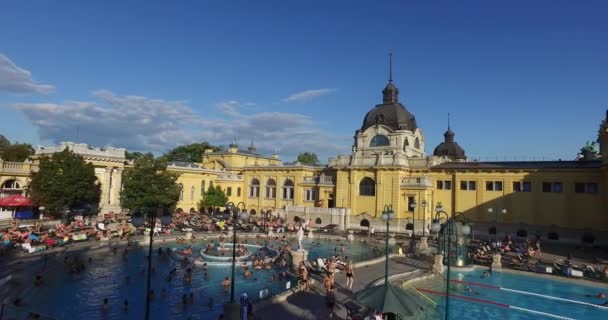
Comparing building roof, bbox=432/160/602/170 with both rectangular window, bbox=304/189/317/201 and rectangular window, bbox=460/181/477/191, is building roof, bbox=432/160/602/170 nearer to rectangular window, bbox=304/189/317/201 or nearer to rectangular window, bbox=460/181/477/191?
rectangular window, bbox=460/181/477/191

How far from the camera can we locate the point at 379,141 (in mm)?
52500

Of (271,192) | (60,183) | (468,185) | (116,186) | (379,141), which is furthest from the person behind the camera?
(271,192)

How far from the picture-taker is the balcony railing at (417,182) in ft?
153

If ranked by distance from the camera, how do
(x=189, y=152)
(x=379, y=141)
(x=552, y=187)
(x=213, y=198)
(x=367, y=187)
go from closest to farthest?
(x=552, y=187) → (x=367, y=187) → (x=379, y=141) → (x=213, y=198) → (x=189, y=152)

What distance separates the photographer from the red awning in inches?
1533

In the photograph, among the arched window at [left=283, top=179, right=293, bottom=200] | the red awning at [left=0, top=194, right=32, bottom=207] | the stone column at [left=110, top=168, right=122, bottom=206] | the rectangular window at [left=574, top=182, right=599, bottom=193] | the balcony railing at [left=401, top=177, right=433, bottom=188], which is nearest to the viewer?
the rectangular window at [left=574, top=182, right=599, bottom=193]

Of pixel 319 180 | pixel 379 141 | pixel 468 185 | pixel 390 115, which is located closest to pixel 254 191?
pixel 319 180

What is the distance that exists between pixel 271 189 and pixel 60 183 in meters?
30.1

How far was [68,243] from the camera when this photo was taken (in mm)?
30797

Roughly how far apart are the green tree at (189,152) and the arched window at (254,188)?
3592cm

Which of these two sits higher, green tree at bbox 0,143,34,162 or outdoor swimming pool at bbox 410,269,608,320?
green tree at bbox 0,143,34,162

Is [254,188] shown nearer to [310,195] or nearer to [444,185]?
[310,195]

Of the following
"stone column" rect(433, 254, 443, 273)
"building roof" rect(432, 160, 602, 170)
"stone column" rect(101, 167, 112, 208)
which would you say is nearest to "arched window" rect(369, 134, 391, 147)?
"building roof" rect(432, 160, 602, 170)

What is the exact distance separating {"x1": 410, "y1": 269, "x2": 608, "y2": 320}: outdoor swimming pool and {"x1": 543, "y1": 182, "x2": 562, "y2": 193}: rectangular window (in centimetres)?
1953
